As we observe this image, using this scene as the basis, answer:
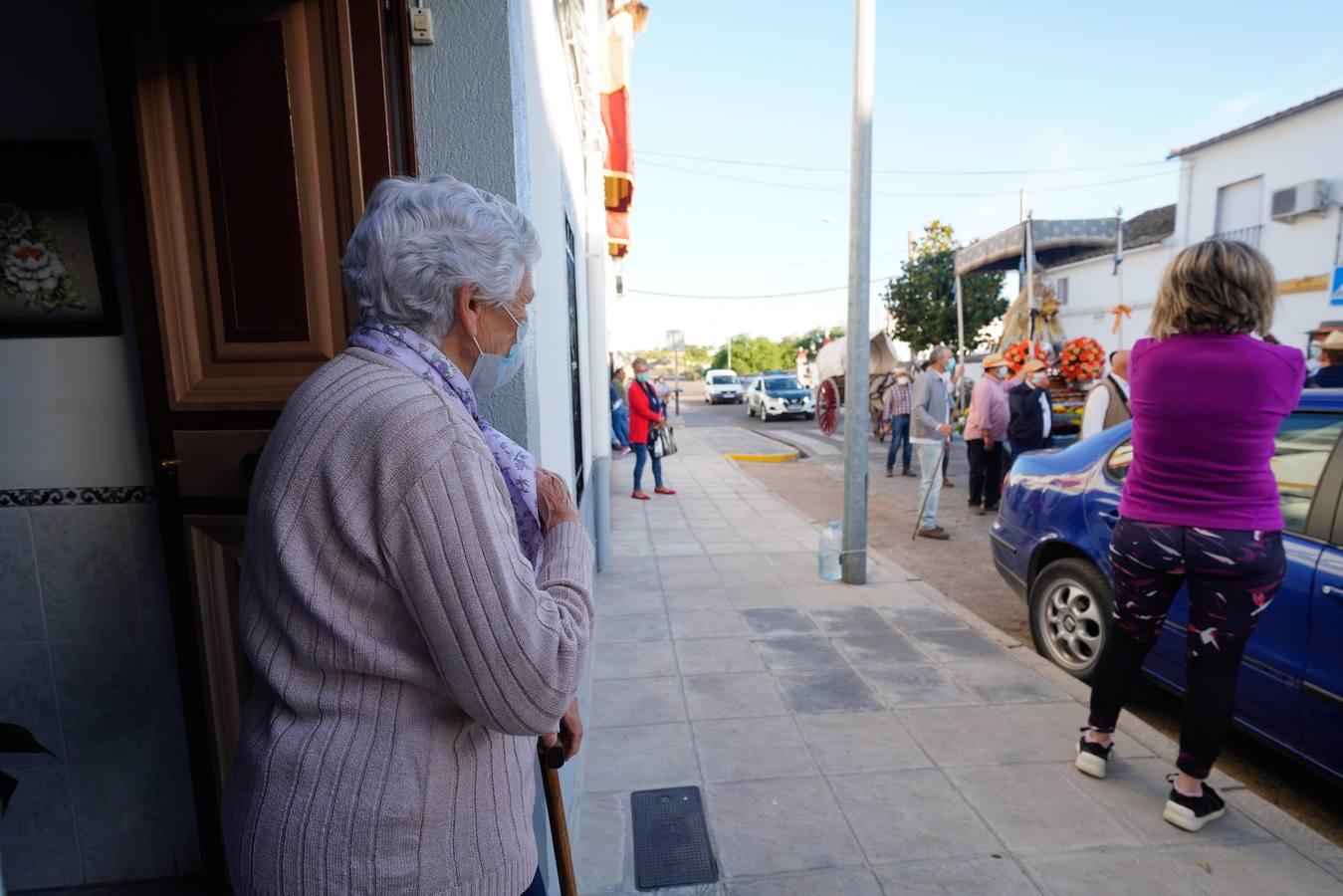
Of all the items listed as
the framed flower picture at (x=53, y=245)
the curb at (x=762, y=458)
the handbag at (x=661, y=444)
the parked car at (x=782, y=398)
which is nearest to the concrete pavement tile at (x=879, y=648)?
the framed flower picture at (x=53, y=245)

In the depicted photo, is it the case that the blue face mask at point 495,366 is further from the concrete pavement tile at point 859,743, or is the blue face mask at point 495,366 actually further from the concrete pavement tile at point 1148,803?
the concrete pavement tile at point 1148,803

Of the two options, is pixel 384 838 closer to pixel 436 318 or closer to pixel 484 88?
pixel 436 318

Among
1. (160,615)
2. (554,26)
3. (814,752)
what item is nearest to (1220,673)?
(814,752)

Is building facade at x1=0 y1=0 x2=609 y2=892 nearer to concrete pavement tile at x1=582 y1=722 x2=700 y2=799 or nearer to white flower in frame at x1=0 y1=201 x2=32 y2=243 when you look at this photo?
white flower in frame at x1=0 y1=201 x2=32 y2=243

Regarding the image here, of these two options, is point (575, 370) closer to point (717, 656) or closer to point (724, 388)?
point (717, 656)

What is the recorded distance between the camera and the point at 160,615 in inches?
87.4

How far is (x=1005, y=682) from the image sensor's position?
12.1 feet

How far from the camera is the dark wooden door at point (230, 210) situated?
1.80 metres

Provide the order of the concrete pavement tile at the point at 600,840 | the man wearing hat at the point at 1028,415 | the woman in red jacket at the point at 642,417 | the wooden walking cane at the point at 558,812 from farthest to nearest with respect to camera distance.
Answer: the woman in red jacket at the point at 642,417
the man wearing hat at the point at 1028,415
the concrete pavement tile at the point at 600,840
the wooden walking cane at the point at 558,812

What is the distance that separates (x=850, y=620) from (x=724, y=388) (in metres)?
31.7

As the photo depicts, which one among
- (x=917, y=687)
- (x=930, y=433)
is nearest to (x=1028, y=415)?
(x=930, y=433)

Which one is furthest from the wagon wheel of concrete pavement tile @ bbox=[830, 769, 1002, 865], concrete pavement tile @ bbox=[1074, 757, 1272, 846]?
concrete pavement tile @ bbox=[830, 769, 1002, 865]

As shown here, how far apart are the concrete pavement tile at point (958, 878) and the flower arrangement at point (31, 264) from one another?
122 inches

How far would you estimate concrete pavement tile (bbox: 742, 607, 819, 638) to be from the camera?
14.6 ft
